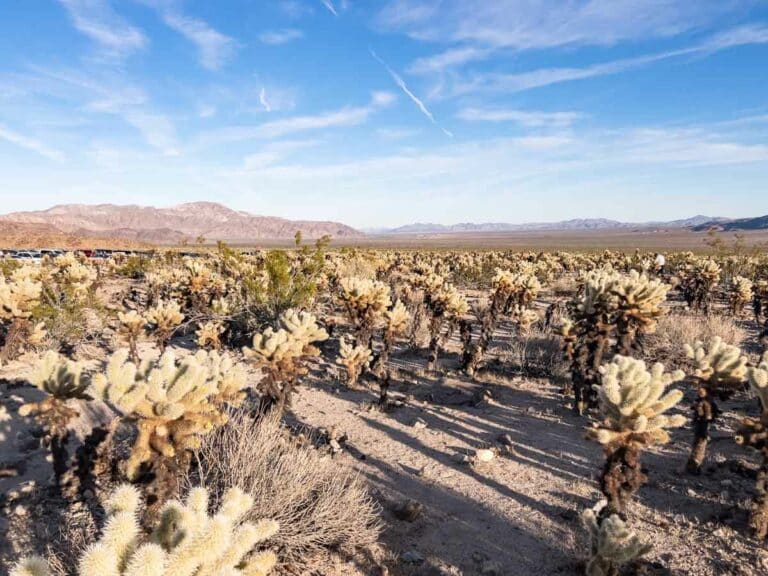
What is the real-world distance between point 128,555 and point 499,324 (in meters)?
12.7

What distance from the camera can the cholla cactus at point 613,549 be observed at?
3338mm

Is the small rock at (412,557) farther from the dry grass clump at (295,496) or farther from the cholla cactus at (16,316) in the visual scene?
the cholla cactus at (16,316)

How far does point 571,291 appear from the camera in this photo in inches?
782

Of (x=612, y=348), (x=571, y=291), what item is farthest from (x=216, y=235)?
(x=612, y=348)

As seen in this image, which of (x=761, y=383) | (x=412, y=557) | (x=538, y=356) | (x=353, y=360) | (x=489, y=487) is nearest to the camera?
(x=412, y=557)

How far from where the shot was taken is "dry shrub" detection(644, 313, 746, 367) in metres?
9.60

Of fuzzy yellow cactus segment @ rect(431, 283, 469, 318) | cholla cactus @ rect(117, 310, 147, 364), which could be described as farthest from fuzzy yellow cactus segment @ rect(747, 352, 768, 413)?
cholla cactus @ rect(117, 310, 147, 364)

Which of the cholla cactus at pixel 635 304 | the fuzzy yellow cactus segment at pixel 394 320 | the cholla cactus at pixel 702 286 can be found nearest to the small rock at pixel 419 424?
the fuzzy yellow cactus segment at pixel 394 320

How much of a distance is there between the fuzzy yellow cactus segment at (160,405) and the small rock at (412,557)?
1944 millimetres

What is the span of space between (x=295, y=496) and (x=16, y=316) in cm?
730

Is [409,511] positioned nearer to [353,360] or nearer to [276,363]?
[276,363]

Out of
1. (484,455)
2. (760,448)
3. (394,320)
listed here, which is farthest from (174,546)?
(394,320)

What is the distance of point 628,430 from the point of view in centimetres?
406

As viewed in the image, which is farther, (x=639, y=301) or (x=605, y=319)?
(x=605, y=319)
